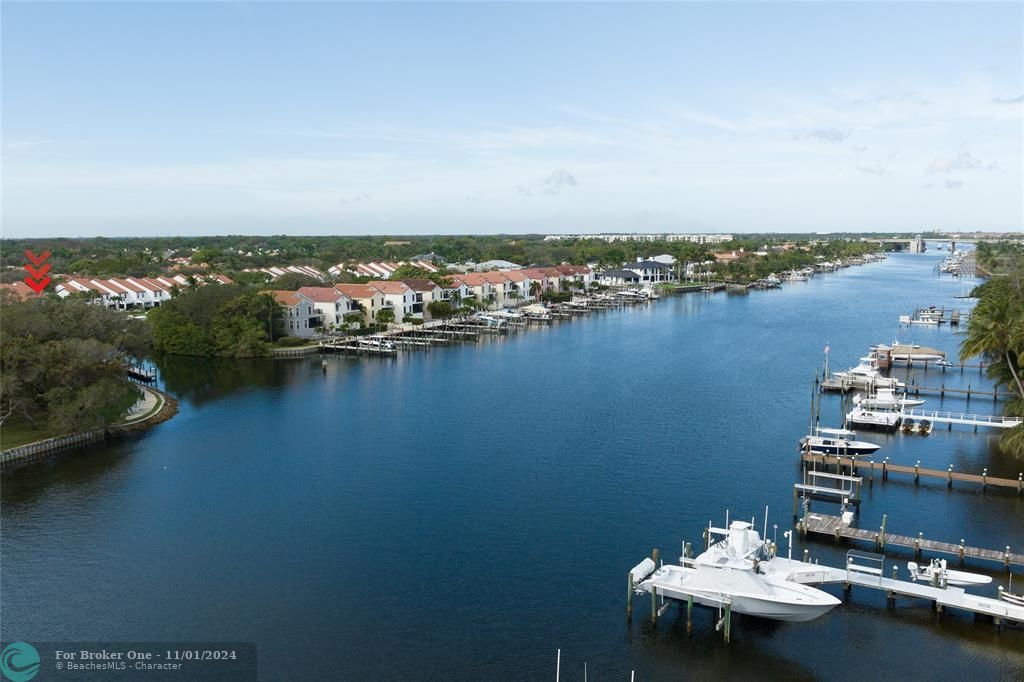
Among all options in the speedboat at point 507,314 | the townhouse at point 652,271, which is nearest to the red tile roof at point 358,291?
the speedboat at point 507,314

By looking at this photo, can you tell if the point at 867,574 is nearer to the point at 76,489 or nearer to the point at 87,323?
the point at 76,489

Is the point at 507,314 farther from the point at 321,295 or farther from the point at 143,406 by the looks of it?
the point at 143,406

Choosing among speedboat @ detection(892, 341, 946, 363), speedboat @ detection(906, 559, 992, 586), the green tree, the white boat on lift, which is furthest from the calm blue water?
the green tree

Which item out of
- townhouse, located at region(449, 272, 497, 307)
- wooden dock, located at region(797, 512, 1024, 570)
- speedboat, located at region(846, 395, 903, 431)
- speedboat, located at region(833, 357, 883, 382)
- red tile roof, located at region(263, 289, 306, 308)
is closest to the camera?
wooden dock, located at region(797, 512, 1024, 570)

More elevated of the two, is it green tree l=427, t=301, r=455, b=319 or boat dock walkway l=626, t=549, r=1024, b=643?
green tree l=427, t=301, r=455, b=319

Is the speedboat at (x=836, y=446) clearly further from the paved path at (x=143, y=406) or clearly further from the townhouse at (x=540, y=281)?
the townhouse at (x=540, y=281)

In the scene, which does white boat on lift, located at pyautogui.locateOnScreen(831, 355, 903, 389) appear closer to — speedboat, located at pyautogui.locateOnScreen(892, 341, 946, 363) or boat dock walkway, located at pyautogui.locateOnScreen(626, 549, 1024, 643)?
speedboat, located at pyautogui.locateOnScreen(892, 341, 946, 363)
